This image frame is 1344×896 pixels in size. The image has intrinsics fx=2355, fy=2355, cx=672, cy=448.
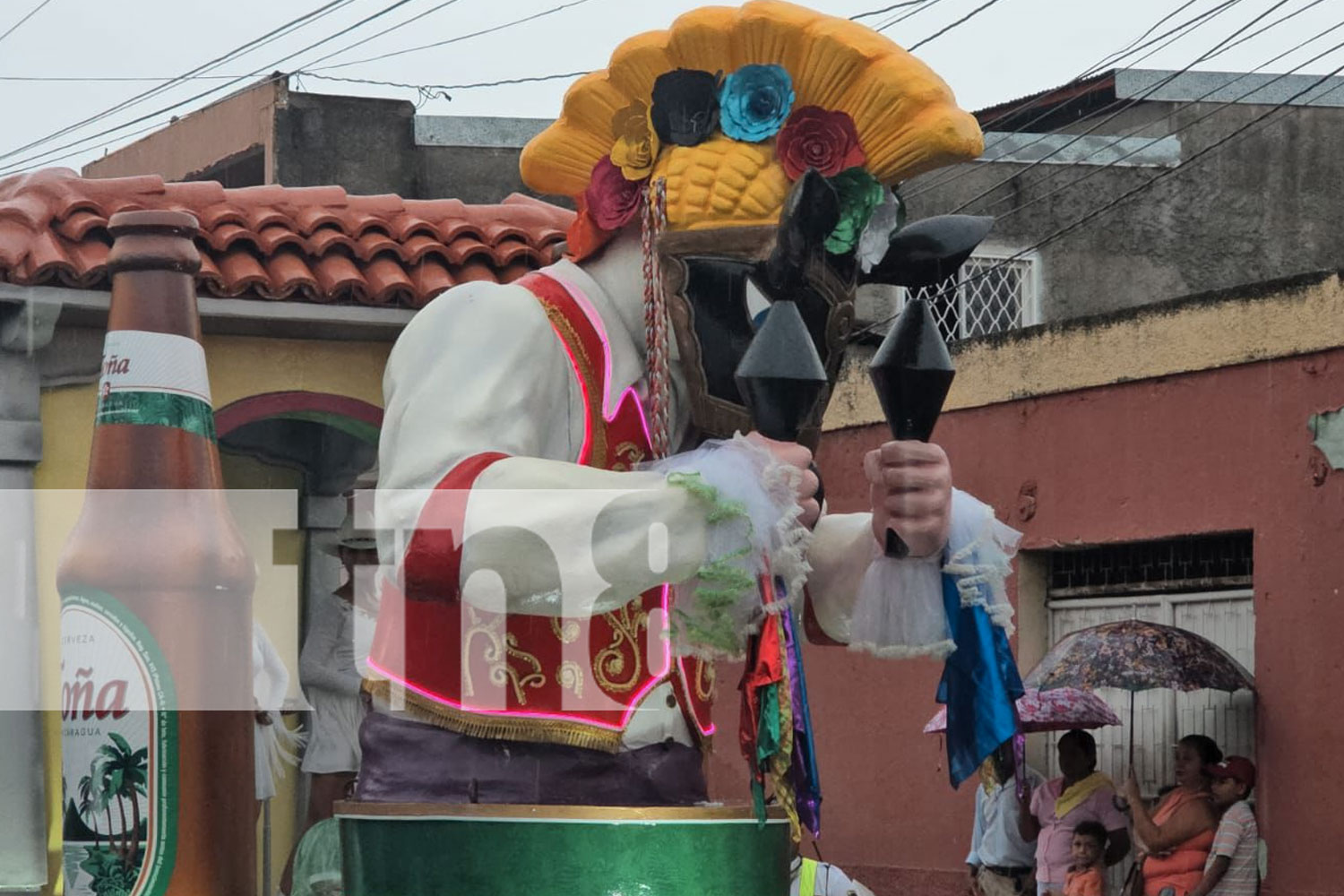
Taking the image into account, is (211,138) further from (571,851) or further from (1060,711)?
(571,851)

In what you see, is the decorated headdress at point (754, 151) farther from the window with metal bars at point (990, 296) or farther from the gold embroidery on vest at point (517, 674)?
the window with metal bars at point (990, 296)

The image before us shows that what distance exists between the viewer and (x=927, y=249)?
11.5 feet

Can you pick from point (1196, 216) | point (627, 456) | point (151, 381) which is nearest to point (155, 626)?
point (151, 381)

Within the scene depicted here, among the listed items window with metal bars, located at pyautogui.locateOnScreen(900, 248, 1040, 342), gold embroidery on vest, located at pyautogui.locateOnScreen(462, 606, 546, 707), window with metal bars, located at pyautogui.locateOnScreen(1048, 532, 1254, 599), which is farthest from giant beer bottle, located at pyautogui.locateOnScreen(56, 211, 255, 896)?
window with metal bars, located at pyautogui.locateOnScreen(900, 248, 1040, 342)

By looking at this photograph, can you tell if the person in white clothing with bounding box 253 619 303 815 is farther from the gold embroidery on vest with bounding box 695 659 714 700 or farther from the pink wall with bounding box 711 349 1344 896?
the pink wall with bounding box 711 349 1344 896

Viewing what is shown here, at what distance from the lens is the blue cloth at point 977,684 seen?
3.44 m

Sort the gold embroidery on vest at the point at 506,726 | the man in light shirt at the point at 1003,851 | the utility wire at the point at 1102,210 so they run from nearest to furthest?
the gold embroidery on vest at the point at 506,726, the man in light shirt at the point at 1003,851, the utility wire at the point at 1102,210

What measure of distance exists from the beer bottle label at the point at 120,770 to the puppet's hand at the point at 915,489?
49.5 inches

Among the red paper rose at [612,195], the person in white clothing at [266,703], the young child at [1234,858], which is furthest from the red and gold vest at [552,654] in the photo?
the young child at [1234,858]

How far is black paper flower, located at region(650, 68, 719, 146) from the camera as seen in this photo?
341 centimetres

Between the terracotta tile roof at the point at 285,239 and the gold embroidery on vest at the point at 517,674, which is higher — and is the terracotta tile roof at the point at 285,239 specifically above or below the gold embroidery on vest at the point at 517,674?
above

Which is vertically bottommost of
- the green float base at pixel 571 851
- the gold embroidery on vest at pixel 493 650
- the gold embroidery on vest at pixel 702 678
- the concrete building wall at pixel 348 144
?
the green float base at pixel 571 851

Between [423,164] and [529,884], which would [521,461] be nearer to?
[529,884]

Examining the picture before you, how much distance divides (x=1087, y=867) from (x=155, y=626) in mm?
6526
